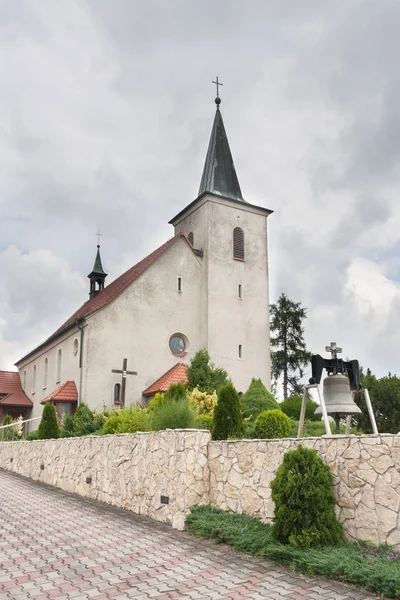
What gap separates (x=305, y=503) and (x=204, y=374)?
18.7m

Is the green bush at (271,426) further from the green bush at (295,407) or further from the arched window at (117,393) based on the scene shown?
the arched window at (117,393)

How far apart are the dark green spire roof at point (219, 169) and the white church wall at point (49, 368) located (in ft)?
34.4

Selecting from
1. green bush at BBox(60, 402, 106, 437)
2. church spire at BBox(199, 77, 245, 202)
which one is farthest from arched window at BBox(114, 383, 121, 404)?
church spire at BBox(199, 77, 245, 202)

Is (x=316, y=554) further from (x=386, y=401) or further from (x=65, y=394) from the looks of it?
(x=386, y=401)

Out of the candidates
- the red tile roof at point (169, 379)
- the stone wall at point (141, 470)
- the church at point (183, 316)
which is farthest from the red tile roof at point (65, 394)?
the stone wall at point (141, 470)

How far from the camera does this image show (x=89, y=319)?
26.4m

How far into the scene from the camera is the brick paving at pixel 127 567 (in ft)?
18.8

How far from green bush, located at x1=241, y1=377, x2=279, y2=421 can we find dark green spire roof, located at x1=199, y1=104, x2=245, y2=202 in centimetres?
1269

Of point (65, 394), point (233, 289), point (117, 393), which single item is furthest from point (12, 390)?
point (233, 289)

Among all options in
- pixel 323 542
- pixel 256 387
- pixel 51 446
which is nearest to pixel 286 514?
pixel 323 542

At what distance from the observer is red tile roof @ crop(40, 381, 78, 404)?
86.5 ft

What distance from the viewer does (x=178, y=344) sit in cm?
2875

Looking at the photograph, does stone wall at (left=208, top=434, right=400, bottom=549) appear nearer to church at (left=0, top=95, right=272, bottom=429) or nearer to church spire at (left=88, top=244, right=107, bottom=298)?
church at (left=0, top=95, right=272, bottom=429)

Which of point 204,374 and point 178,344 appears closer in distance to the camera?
point 204,374
